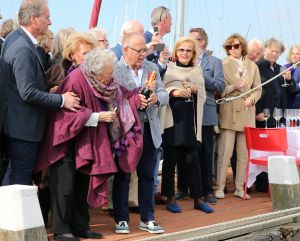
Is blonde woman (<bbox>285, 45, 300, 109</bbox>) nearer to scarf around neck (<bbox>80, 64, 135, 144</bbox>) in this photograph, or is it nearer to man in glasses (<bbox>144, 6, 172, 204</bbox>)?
man in glasses (<bbox>144, 6, 172, 204</bbox>)

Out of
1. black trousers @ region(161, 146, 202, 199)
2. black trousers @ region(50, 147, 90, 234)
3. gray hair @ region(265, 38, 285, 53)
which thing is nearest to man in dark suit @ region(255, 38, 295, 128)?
gray hair @ region(265, 38, 285, 53)

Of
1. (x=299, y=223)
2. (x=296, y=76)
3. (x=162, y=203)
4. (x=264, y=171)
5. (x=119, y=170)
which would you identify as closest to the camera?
(x=119, y=170)

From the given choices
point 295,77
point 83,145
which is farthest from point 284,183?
point 295,77

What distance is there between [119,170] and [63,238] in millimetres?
744

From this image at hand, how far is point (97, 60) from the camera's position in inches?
195

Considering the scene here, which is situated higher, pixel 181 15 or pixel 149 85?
pixel 181 15

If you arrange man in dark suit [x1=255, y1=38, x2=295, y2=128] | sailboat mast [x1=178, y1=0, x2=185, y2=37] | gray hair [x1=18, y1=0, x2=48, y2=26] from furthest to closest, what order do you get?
sailboat mast [x1=178, y1=0, x2=185, y2=37]
man in dark suit [x1=255, y1=38, x2=295, y2=128]
gray hair [x1=18, y1=0, x2=48, y2=26]

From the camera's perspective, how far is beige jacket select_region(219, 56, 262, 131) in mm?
7410

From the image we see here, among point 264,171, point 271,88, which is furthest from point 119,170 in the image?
point 271,88

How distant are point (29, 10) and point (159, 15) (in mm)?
2079

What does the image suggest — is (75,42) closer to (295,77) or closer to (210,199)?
(210,199)

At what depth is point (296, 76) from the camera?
28.7 ft

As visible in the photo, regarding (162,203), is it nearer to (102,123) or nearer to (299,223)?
(299,223)

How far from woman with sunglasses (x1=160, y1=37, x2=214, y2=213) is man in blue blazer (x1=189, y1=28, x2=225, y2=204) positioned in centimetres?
50
